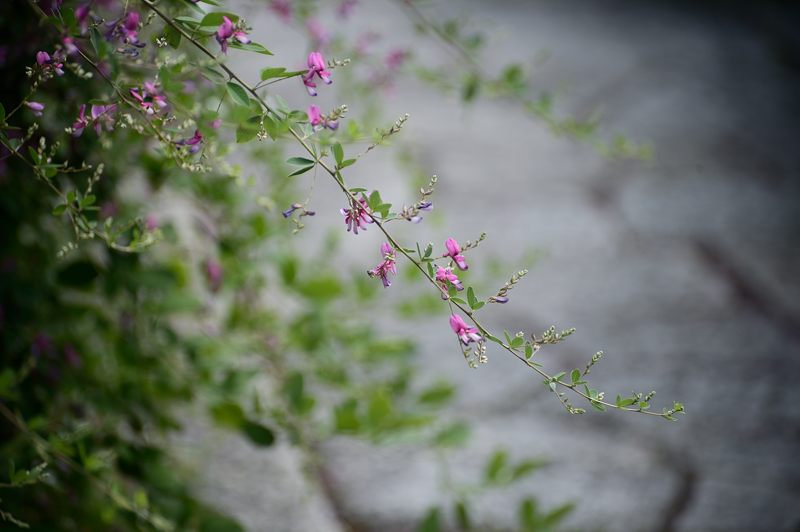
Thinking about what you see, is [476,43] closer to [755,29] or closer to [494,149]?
[494,149]

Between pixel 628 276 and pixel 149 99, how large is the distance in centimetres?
94

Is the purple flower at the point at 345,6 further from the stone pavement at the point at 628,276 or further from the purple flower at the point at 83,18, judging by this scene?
the purple flower at the point at 83,18

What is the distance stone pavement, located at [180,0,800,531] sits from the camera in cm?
83

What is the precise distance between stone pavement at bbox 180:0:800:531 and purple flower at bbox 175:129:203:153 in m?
0.42

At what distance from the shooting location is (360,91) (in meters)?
0.80

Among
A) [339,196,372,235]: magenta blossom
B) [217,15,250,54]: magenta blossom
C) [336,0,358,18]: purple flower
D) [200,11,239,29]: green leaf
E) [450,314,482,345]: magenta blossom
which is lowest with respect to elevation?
[450,314,482,345]: magenta blossom

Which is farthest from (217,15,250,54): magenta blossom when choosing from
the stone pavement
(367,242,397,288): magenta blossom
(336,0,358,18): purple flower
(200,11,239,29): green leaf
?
the stone pavement

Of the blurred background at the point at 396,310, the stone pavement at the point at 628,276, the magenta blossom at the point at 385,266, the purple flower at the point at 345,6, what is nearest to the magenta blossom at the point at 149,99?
the blurred background at the point at 396,310

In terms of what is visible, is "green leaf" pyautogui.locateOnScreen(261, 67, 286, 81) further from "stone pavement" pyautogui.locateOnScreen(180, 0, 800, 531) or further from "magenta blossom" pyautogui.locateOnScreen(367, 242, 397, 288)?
"stone pavement" pyautogui.locateOnScreen(180, 0, 800, 531)

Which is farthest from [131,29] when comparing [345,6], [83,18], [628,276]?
[628,276]

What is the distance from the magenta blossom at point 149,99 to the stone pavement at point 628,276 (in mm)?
441

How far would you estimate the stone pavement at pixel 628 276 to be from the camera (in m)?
0.83

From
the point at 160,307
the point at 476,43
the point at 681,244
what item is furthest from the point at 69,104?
the point at 681,244

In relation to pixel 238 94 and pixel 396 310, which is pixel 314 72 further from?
pixel 396 310
